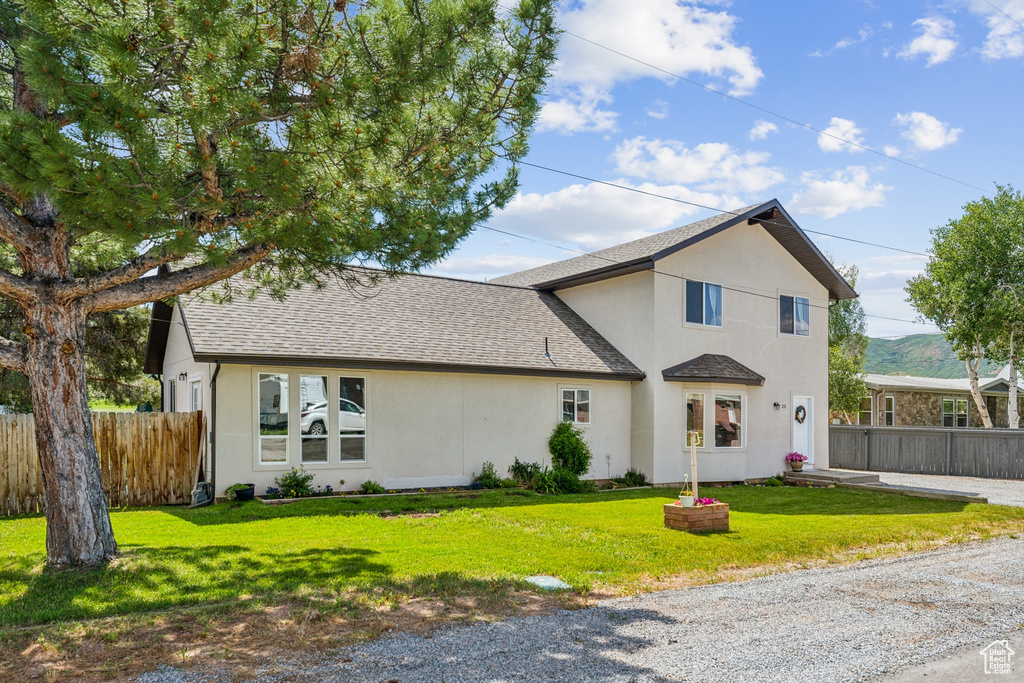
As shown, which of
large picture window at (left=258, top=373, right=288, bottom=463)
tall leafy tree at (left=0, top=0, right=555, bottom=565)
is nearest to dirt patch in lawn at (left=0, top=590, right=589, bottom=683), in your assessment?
tall leafy tree at (left=0, top=0, right=555, bottom=565)

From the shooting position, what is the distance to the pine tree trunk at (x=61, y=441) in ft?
23.9

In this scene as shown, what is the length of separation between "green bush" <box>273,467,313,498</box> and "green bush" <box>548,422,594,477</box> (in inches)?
218

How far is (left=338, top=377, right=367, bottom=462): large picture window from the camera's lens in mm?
13898

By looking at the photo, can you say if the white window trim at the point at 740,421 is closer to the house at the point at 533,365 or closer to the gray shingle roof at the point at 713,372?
the house at the point at 533,365

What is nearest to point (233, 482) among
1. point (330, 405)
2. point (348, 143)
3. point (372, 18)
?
point (330, 405)

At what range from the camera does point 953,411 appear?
1272 inches

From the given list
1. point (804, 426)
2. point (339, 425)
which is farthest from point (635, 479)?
point (339, 425)

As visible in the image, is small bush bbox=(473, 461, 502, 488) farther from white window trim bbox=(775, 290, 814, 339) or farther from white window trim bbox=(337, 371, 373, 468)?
white window trim bbox=(775, 290, 814, 339)

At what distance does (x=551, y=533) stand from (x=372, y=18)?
22.7ft

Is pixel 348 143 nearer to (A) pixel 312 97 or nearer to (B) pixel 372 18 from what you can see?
(A) pixel 312 97

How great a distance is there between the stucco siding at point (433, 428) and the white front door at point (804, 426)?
17.7 feet

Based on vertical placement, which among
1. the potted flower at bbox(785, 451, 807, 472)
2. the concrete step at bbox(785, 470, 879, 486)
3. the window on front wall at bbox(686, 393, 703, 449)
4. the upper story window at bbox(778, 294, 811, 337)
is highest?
the upper story window at bbox(778, 294, 811, 337)

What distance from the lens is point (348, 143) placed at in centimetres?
664

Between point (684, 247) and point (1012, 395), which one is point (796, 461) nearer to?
point (684, 247)
